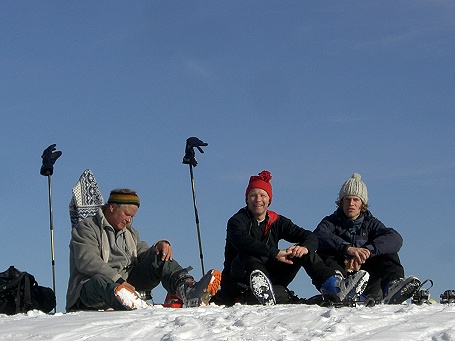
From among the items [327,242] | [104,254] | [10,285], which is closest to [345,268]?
[327,242]

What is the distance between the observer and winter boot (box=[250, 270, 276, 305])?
7410mm

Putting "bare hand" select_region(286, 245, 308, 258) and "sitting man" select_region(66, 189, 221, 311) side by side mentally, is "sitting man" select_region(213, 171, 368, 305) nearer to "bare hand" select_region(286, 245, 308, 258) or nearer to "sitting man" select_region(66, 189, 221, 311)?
"bare hand" select_region(286, 245, 308, 258)

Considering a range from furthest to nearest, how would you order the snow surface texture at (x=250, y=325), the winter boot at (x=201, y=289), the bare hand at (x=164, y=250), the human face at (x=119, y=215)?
the human face at (x=119, y=215), the bare hand at (x=164, y=250), the winter boot at (x=201, y=289), the snow surface texture at (x=250, y=325)

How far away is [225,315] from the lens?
5898 millimetres

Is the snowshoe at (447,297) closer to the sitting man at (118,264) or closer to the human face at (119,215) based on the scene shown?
the sitting man at (118,264)

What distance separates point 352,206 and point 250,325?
3225 mm

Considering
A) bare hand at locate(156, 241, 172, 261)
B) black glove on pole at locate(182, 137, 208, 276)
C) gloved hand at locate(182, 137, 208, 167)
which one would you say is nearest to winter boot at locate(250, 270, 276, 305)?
bare hand at locate(156, 241, 172, 261)

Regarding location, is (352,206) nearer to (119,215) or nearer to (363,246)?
(363,246)

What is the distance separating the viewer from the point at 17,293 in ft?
25.6

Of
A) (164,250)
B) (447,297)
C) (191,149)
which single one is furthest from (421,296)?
(191,149)

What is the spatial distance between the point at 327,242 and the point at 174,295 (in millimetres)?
1619

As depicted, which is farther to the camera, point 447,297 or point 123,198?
point 123,198

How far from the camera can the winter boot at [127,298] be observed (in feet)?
22.7

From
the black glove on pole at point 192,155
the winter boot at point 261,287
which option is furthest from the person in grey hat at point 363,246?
the black glove on pole at point 192,155
